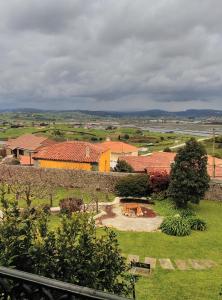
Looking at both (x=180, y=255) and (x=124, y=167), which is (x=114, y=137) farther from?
(x=180, y=255)

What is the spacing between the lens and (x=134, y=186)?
36.2m

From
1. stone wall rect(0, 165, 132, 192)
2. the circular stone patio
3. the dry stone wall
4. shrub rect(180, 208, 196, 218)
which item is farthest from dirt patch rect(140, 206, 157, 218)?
stone wall rect(0, 165, 132, 192)

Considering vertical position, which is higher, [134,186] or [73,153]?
[73,153]

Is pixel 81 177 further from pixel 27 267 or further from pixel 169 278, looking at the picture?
pixel 27 267

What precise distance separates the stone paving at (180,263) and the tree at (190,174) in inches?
433

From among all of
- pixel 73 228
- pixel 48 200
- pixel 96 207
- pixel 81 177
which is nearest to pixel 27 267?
pixel 73 228

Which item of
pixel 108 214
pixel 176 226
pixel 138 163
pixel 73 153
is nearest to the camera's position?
pixel 176 226

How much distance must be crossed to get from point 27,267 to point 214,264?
1486cm

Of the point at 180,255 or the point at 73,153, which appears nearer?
the point at 180,255

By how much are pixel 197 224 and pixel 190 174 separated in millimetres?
5417

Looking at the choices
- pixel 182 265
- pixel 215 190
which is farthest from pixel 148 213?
pixel 182 265

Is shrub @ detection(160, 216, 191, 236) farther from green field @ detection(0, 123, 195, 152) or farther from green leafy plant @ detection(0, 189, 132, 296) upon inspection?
green field @ detection(0, 123, 195, 152)

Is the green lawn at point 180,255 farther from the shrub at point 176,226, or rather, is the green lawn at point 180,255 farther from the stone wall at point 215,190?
the stone wall at point 215,190

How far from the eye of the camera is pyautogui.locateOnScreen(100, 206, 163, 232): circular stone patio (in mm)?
26938
